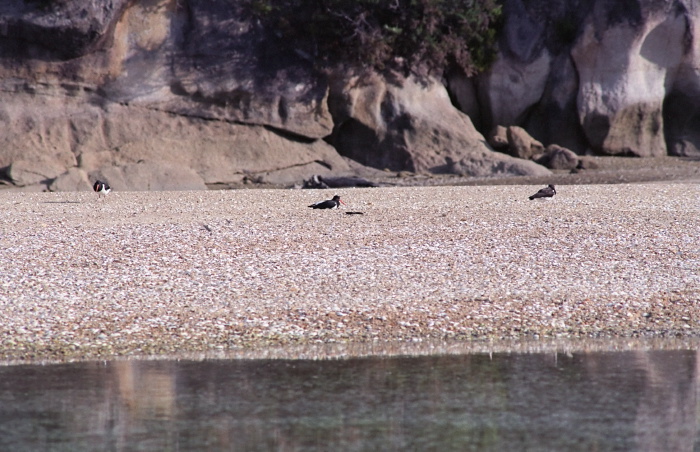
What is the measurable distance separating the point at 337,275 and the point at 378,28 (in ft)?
51.6

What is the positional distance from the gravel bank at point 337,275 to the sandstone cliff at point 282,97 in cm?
812

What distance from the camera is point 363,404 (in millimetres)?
6816

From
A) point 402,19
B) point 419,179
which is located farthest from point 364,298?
point 402,19

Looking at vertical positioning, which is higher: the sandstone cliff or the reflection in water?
the sandstone cliff

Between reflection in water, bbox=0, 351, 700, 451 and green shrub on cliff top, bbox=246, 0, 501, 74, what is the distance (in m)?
17.8

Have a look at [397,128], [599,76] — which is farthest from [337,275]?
[599,76]

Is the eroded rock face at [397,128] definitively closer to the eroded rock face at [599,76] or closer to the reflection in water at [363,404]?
the eroded rock face at [599,76]

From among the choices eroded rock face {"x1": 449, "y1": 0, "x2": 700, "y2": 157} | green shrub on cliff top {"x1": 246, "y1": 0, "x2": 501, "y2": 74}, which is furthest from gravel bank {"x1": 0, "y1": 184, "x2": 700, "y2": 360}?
eroded rock face {"x1": 449, "y1": 0, "x2": 700, "y2": 157}

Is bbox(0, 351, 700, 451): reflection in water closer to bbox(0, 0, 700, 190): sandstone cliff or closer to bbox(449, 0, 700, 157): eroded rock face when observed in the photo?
bbox(0, 0, 700, 190): sandstone cliff

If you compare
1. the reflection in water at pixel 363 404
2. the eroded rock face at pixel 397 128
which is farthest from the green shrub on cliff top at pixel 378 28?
the reflection in water at pixel 363 404

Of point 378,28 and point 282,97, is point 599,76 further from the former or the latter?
point 282,97

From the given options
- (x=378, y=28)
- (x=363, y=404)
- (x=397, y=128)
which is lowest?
(x=363, y=404)

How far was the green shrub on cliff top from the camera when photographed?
978 inches

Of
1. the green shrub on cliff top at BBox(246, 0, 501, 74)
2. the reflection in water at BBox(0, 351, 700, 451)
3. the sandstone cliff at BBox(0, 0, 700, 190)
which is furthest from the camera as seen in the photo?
the green shrub on cliff top at BBox(246, 0, 501, 74)
